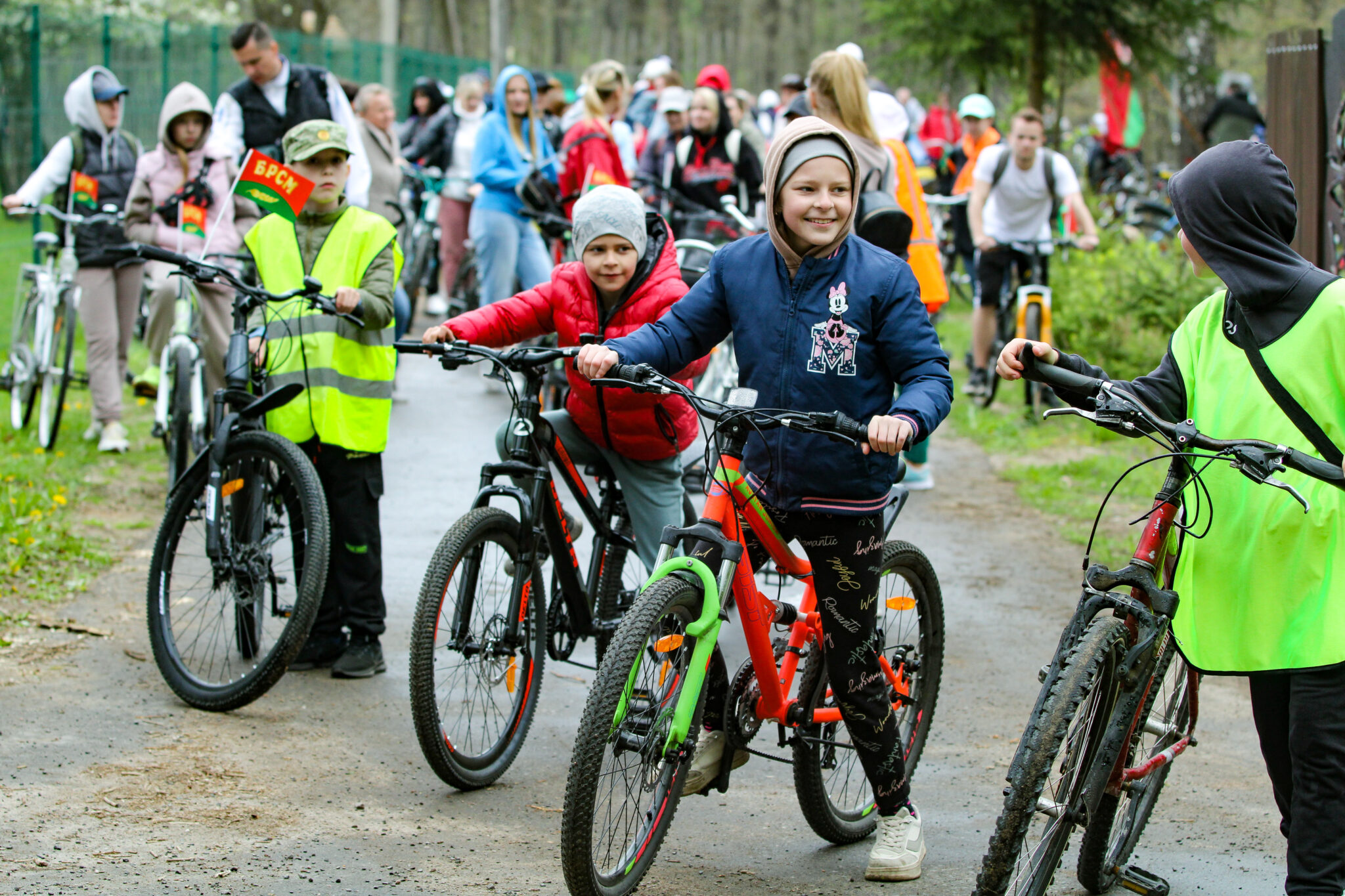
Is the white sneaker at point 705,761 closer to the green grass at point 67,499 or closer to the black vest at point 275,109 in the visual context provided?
the green grass at point 67,499

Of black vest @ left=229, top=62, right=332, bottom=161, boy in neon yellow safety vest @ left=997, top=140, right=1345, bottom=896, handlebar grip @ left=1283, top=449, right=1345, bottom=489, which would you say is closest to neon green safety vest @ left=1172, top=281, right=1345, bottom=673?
boy in neon yellow safety vest @ left=997, top=140, right=1345, bottom=896

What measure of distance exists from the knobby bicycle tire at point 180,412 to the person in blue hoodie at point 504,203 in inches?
147

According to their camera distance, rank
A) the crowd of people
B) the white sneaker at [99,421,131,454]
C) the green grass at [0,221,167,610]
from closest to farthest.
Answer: the crowd of people < the green grass at [0,221,167,610] < the white sneaker at [99,421,131,454]

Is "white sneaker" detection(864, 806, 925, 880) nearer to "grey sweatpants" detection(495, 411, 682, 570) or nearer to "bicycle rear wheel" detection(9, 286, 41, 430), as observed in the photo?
"grey sweatpants" detection(495, 411, 682, 570)

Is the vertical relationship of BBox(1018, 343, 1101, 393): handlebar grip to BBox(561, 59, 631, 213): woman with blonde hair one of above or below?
below

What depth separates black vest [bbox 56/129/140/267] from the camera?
29.7ft

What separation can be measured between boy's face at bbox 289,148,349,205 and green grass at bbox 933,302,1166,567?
14.3 feet

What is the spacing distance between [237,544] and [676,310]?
2.19 m

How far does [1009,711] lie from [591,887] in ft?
8.50

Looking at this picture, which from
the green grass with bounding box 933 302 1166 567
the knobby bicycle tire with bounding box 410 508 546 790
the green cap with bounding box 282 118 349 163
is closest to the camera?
the knobby bicycle tire with bounding box 410 508 546 790

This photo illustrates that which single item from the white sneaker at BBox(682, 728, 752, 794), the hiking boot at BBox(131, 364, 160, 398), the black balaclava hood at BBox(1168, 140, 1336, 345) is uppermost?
the black balaclava hood at BBox(1168, 140, 1336, 345)

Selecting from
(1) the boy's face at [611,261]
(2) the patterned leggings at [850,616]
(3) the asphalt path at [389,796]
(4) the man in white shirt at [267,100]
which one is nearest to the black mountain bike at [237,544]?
(3) the asphalt path at [389,796]

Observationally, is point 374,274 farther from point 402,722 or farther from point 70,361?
point 70,361

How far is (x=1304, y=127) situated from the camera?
782 centimetres
